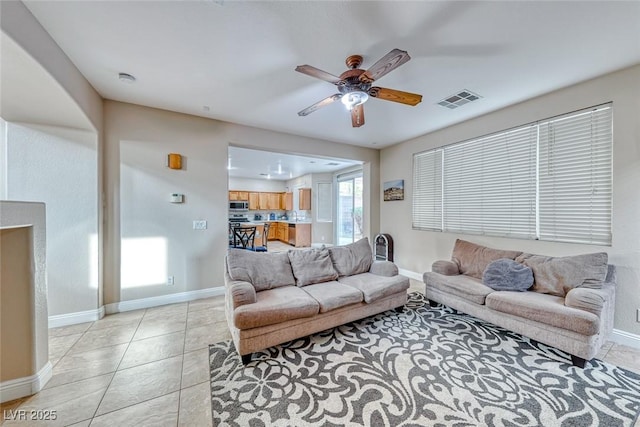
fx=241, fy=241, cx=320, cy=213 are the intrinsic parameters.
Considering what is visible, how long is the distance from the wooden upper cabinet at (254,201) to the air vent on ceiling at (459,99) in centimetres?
774

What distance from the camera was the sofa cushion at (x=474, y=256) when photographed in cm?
311

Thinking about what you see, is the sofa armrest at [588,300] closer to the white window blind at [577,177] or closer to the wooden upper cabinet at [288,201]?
the white window blind at [577,177]

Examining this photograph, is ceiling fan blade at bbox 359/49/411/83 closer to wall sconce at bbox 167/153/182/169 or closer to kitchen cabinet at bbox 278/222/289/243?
wall sconce at bbox 167/153/182/169

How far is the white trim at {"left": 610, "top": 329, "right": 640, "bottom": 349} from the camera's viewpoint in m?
2.35

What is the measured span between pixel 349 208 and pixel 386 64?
5.98 meters

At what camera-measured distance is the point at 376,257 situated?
525 cm

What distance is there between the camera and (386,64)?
1794 mm

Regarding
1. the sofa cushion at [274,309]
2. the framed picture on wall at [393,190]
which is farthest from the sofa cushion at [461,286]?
the framed picture on wall at [393,190]

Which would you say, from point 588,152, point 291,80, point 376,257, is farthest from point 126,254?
point 588,152

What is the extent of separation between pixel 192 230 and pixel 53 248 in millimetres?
1417

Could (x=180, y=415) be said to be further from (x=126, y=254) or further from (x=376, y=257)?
(x=376, y=257)

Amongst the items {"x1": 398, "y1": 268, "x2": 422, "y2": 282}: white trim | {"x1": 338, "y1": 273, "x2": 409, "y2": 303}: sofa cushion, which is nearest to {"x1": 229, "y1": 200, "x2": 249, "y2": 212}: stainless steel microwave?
{"x1": 398, "y1": 268, "x2": 422, "y2": 282}: white trim

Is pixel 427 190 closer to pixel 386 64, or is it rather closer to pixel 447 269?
pixel 447 269

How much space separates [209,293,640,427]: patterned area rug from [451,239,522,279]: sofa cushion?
0.82 m
